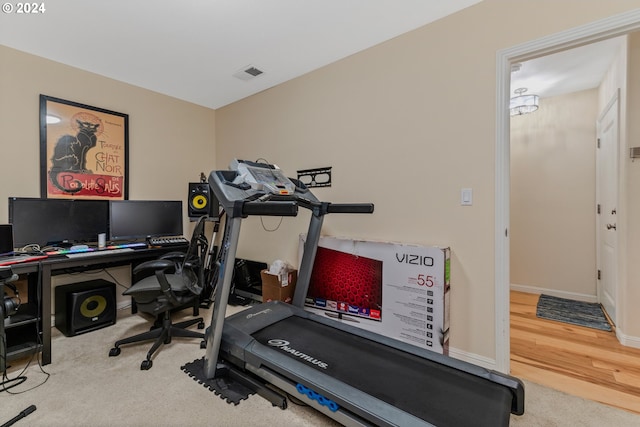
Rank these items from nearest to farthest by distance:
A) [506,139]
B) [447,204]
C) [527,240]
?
[506,139] → [447,204] → [527,240]

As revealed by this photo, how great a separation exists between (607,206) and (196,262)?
4.13 meters

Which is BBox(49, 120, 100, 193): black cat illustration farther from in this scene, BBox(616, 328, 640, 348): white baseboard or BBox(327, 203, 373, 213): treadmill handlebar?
BBox(616, 328, 640, 348): white baseboard

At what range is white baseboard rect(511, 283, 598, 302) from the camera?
3.50 m

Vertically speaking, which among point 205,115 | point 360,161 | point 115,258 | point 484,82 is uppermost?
point 205,115

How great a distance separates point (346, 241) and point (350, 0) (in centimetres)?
184

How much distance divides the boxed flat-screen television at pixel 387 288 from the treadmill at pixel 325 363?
0.40m

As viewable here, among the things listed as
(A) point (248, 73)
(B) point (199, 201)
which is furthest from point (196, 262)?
(A) point (248, 73)

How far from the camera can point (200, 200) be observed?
355 cm

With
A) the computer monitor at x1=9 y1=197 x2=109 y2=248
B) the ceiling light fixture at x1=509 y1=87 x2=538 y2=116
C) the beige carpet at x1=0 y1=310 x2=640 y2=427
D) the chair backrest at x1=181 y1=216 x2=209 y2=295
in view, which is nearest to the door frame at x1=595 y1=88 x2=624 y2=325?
the ceiling light fixture at x1=509 y1=87 x2=538 y2=116

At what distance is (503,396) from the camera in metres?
1.39

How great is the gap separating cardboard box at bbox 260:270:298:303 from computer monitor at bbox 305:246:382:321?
0.23 m

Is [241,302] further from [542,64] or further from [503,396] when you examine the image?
[542,64]

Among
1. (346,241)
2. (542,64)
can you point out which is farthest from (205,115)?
(542,64)

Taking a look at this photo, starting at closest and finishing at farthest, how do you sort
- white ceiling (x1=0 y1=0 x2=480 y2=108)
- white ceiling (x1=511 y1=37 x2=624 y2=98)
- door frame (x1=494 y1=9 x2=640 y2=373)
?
door frame (x1=494 y1=9 x2=640 y2=373), white ceiling (x1=0 y1=0 x2=480 y2=108), white ceiling (x1=511 y1=37 x2=624 y2=98)
